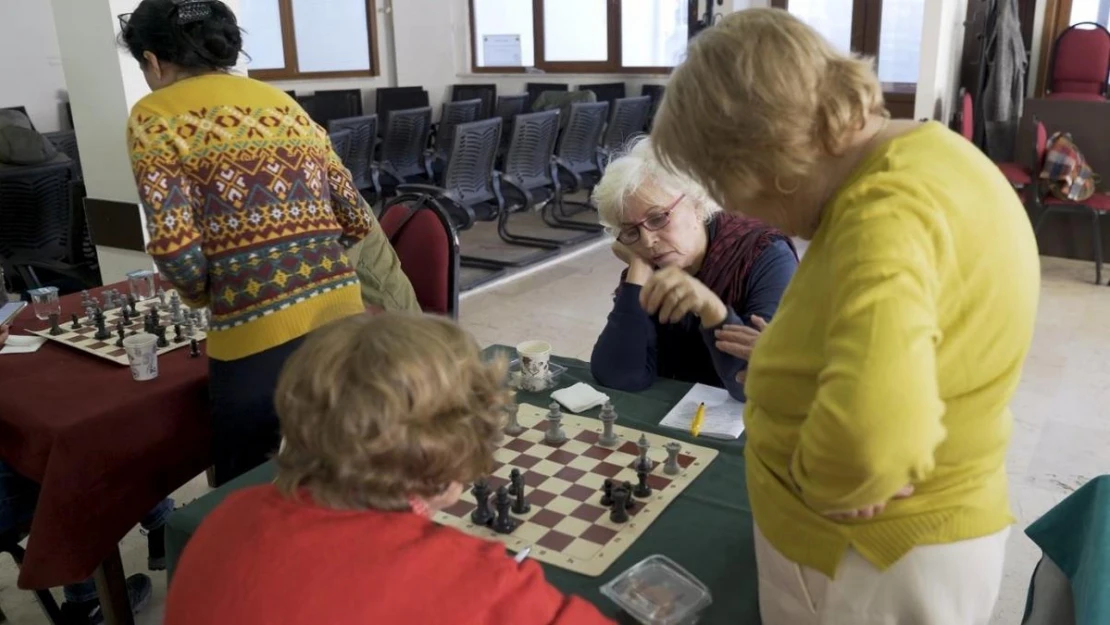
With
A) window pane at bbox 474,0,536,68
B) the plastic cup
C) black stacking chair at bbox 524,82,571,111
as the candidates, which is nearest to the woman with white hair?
the plastic cup

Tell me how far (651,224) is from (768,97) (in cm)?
91

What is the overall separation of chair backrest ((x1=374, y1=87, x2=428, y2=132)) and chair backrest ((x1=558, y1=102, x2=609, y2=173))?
7.05 ft

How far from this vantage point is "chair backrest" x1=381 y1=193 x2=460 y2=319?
101 inches

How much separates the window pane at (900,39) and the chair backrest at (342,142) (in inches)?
152

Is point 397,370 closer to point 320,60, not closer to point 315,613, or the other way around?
point 315,613

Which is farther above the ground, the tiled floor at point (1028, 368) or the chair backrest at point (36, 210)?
the chair backrest at point (36, 210)

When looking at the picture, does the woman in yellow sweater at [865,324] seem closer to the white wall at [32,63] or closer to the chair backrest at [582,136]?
the chair backrest at [582,136]

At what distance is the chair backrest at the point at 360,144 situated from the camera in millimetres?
5094

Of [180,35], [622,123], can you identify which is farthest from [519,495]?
[622,123]

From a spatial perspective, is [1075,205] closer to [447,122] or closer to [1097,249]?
[1097,249]

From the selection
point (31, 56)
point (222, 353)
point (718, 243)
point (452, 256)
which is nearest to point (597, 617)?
point (718, 243)

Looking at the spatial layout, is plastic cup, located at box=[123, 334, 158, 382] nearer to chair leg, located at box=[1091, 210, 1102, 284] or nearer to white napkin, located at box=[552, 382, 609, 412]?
white napkin, located at box=[552, 382, 609, 412]

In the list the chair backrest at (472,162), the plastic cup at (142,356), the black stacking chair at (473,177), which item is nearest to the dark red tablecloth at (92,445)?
the plastic cup at (142,356)

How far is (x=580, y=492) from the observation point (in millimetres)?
1400
